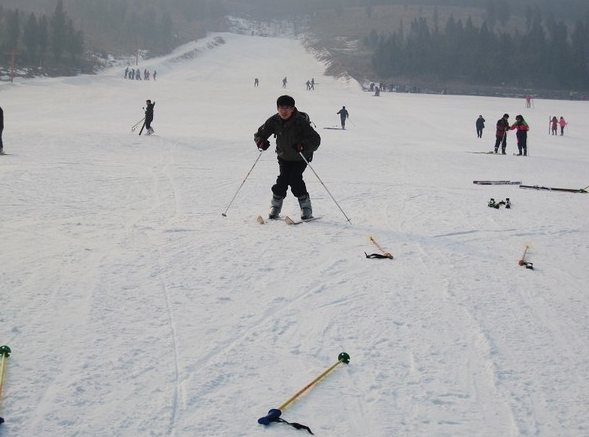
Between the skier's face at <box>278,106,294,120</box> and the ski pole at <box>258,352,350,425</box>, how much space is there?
402 cm

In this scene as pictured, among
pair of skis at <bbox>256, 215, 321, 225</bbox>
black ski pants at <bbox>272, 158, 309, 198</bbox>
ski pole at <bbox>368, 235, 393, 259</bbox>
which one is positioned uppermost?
black ski pants at <bbox>272, 158, 309, 198</bbox>

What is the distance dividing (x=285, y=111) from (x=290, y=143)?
0.41 meters

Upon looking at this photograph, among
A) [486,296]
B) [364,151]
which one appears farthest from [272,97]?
[486,296]

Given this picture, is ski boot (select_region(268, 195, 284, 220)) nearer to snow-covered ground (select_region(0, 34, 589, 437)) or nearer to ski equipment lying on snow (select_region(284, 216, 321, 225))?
ski equipment lying on snow (select_region(284, 216, 321, 225))

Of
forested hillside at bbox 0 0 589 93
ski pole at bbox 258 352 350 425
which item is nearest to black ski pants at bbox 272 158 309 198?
ski pole at bbox 258 352 350 425

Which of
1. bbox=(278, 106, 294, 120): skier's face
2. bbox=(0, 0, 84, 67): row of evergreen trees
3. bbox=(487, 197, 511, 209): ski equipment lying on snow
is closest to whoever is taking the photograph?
bbox=(278, 106, 294, 120): skier's face

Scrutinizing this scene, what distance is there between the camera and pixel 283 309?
4320 millimetres

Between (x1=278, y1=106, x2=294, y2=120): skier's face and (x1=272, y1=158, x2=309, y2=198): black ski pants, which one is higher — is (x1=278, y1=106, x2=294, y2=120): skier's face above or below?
above

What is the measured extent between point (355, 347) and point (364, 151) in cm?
1410

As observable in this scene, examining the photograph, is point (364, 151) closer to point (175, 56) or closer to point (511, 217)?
point (511, 217)

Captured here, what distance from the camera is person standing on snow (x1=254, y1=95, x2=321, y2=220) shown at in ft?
22.7

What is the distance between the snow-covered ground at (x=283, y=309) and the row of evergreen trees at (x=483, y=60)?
81.5 m

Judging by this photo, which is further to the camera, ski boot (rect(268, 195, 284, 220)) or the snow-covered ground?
ski boot (rect(268, 195, 284, 220))

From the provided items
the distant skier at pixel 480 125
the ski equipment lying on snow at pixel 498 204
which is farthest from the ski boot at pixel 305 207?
the distant skier at pixel 480 125
